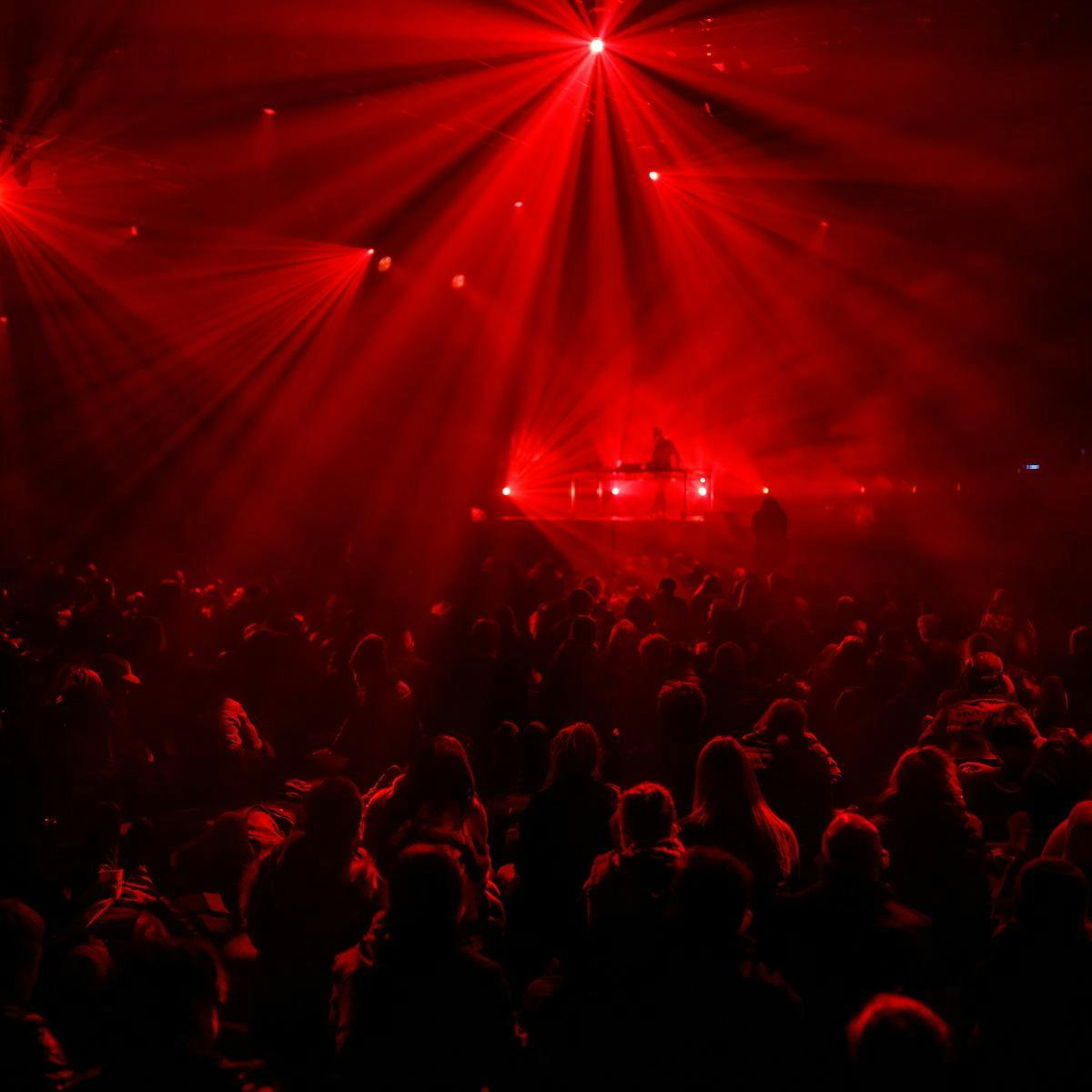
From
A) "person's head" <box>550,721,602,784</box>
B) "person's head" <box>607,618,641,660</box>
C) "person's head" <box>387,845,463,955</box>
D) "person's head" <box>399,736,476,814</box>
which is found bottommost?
"person's head" <box>387,845,463,955</box>

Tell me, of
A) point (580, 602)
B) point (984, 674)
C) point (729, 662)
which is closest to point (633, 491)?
point (580, 602)

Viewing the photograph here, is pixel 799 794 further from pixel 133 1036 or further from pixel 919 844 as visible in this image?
pixel 133 1036

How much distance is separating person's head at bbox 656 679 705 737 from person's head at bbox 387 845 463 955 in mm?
2088

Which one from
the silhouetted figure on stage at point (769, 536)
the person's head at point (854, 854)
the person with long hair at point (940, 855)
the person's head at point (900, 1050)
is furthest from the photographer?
the silhouetted figure on stage at point (769, 536)

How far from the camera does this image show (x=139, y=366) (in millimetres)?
16234

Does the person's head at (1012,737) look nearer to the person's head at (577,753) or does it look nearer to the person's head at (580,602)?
the person's head at (577,753)

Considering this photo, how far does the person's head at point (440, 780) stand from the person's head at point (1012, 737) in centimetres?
256

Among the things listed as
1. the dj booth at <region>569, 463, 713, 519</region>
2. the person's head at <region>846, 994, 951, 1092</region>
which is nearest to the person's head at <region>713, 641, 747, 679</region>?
the person's head at <region>846, 994, 951, 1092</region>

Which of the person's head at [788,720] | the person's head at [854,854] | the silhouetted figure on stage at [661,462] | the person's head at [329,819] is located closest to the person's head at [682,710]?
the person's head at [788,720]

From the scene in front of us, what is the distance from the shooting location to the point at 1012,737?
13.4ft

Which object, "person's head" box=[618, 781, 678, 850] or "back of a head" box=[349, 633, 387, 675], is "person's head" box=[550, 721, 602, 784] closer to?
"person's head" box=[618, 781, 678, 850]

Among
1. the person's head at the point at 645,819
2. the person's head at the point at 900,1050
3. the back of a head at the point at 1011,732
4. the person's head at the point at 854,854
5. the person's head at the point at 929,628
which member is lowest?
the person's head at the point at 900,1050

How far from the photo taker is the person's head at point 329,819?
2.52 metres

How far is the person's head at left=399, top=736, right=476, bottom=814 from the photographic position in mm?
3139
